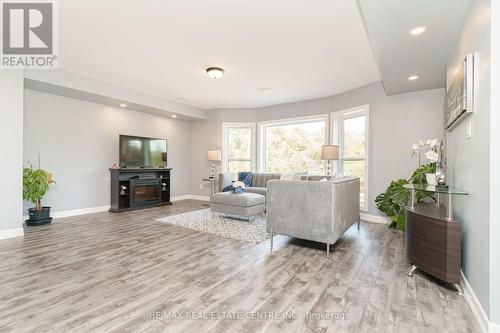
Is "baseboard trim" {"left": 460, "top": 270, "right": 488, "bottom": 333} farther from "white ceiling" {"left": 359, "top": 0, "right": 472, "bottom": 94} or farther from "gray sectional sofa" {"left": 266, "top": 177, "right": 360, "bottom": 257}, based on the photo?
"white ceiling" {"left": 359, "top": 0, "right": 472, "bottom": 94}

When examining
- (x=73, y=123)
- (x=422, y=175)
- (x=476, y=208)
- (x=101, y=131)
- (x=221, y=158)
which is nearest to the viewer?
(x=476, y=208)

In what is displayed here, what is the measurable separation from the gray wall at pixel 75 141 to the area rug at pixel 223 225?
1.95 metres

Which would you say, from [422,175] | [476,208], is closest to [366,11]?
[476,208]

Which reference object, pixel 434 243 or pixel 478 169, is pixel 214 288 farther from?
pixel 478 169

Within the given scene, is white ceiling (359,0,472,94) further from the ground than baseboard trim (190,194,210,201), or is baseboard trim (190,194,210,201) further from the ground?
white ceiling (359,0,472,94)

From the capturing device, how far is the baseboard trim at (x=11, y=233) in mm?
3360

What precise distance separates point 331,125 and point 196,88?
10.2 feet

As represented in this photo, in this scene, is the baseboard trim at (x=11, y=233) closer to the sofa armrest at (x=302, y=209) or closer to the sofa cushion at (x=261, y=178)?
the sofa armrest at (x=302, y=209)

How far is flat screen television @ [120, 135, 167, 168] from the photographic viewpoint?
549cm

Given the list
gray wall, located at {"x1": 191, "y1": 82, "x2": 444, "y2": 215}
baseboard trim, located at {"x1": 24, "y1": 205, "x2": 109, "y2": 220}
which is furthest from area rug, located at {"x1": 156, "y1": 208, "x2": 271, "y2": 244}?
gray wall, located at {"x1": 191, "y1": 82, "x2": 444, "y2": 215}

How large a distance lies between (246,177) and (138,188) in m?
2.61

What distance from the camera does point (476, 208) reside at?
1.82 m

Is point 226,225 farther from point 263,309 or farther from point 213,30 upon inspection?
point 213,30

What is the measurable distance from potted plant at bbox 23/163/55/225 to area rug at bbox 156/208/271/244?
1919 millimetres
